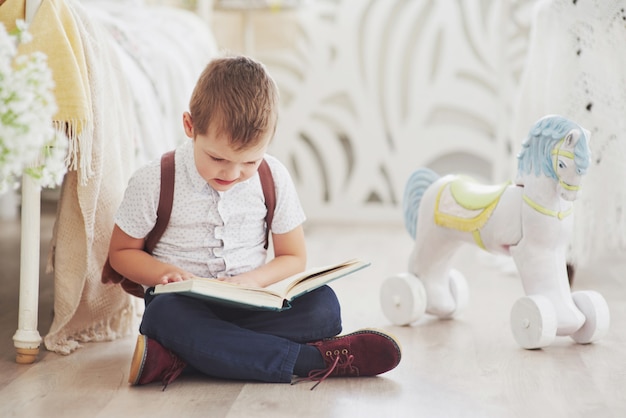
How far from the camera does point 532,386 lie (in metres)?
1.20

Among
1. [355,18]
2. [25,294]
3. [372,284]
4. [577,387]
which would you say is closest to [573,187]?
[577,387]

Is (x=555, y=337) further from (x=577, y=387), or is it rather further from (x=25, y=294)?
(x=25, y=294)

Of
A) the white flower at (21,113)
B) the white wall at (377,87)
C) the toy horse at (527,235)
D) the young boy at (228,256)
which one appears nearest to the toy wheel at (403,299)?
the toy horse at (527,235)

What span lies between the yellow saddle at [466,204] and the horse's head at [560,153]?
95mm

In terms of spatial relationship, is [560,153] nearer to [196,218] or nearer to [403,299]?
[403,299]

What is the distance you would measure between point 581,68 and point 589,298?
600 millimetres

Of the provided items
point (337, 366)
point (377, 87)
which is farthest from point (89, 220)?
point (377, 87)

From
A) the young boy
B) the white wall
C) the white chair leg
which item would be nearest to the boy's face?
the young boy

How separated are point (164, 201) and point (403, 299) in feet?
1.65

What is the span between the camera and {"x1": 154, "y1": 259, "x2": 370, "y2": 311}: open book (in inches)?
43.4

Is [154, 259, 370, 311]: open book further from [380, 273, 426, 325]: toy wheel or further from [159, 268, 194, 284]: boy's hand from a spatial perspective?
[380, 273, 426, 325]: toy wheel

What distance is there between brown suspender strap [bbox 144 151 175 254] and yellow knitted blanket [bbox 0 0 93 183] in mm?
127

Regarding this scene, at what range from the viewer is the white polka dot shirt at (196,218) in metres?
1.30

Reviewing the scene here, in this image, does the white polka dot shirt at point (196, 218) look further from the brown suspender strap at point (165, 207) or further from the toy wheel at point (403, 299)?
the toy wheel at point (403, 299)
